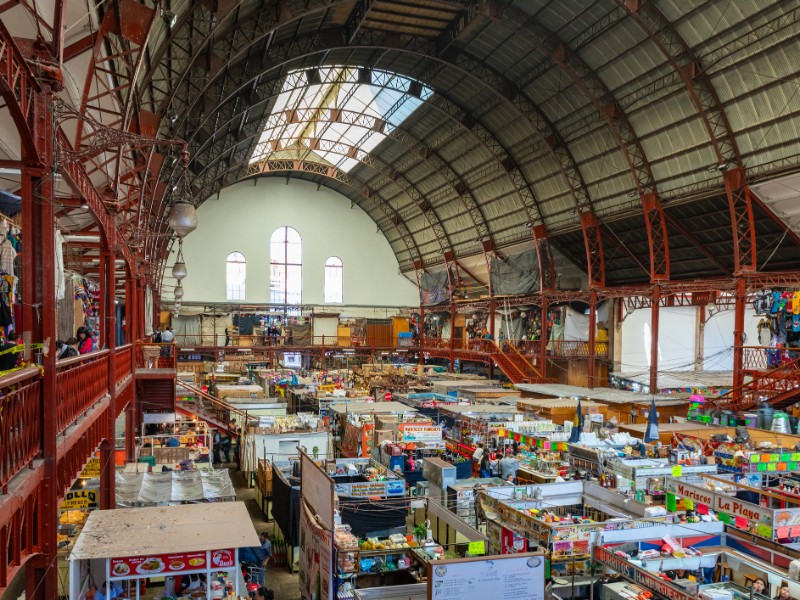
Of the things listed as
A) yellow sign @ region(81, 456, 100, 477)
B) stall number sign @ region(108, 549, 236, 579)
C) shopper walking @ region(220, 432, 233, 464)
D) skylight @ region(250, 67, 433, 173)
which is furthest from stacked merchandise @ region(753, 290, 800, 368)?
yellow sign @ region(81, 456, 100, 477)

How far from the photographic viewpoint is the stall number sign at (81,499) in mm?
12070

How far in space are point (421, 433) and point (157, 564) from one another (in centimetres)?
1168

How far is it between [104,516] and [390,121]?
3161cm

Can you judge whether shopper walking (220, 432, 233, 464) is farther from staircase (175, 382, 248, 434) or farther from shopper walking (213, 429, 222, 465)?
staircase (175, 382, 248, 434)

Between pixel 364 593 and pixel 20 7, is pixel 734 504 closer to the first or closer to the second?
pixel 364 593

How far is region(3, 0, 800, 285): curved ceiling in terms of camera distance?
776 inches

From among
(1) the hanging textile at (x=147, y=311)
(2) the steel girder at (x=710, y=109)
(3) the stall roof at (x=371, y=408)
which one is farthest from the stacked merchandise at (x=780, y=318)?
(1) the hanging textile at (x=147, y=311)

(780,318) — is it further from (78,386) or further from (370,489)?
(78,386)

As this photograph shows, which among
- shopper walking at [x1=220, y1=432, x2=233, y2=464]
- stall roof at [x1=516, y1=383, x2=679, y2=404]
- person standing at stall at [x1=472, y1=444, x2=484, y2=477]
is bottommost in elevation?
shopper walking at [x1=220, y1=432, x2=233, y2=464]

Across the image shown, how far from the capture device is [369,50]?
98.8 feet

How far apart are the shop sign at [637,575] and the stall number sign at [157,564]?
18.2 feet

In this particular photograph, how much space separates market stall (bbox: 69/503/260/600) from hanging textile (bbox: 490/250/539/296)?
29.1m

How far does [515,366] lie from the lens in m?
36.9

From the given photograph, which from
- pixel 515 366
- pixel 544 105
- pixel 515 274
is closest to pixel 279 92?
pixel 544 105
